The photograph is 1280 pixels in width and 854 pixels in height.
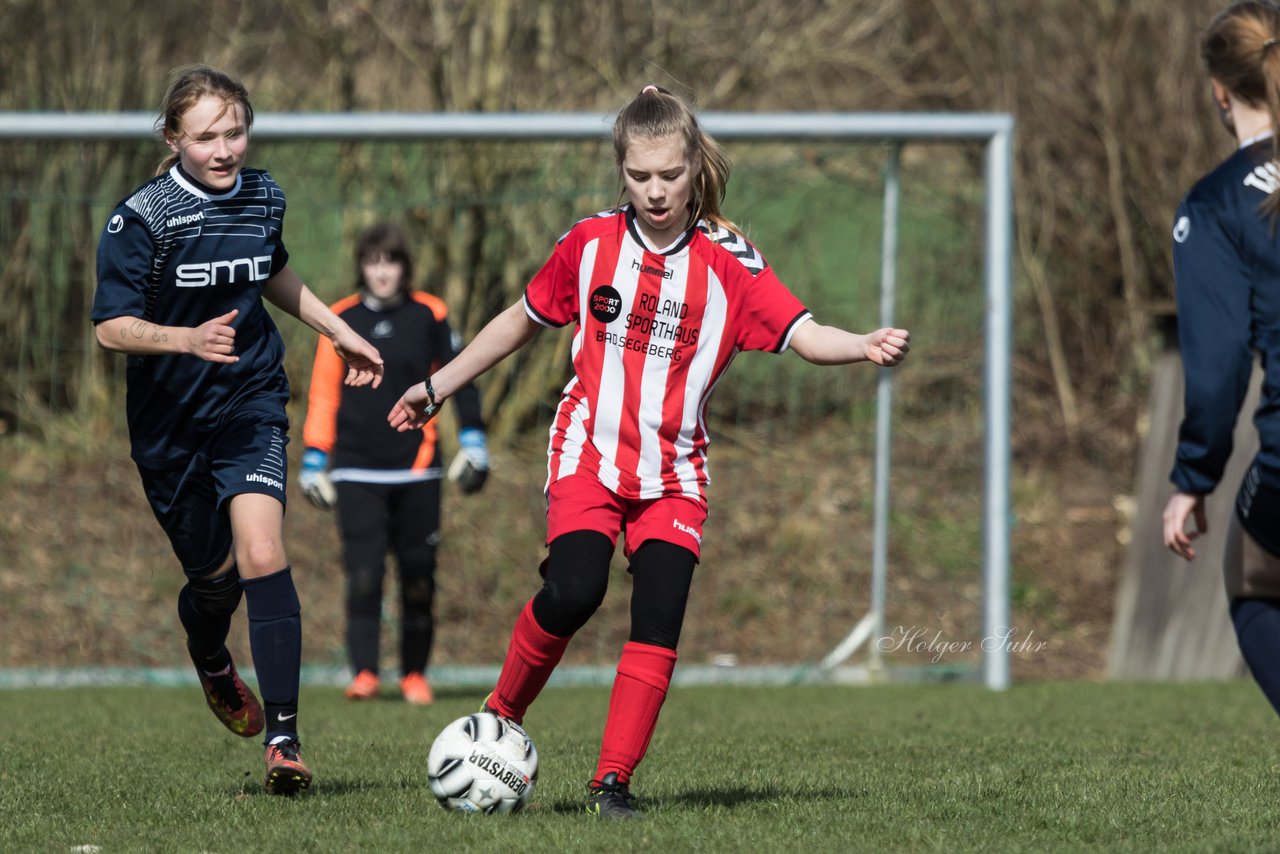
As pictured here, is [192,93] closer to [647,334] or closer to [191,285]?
[191,285]

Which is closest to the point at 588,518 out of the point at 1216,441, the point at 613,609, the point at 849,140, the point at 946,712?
the point at 1216,441

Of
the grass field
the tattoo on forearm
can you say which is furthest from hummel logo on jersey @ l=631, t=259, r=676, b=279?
the grass field

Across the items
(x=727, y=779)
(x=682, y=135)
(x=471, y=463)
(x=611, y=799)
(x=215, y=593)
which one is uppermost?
(x=682, y=135)

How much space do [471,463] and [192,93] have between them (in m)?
3.33

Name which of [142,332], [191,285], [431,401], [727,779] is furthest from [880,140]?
[142,332]

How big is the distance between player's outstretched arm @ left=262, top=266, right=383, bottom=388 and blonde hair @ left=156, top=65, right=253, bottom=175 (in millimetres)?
488

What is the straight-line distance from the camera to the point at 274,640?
14.4 feet

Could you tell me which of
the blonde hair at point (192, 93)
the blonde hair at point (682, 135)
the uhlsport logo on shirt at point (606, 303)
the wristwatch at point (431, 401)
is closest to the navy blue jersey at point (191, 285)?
the blonde hair at point (192, 93)

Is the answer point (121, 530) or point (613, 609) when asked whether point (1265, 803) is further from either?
point (121, 530)

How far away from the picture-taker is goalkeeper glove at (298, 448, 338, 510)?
296 inches

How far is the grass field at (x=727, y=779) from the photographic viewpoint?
3688mm

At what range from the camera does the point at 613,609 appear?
10.1 m

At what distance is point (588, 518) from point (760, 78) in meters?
7.81

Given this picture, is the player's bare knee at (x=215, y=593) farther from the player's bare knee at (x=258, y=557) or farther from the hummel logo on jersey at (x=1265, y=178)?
the hummel logo on jersey at (x=1265, y=178)
